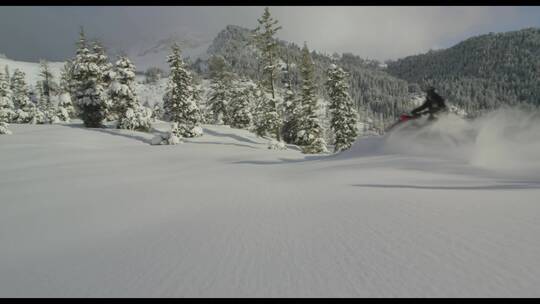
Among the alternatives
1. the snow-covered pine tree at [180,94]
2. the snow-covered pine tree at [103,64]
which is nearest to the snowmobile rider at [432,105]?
the snow-covered pine tree at [180,94]

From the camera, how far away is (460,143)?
867 centimetres

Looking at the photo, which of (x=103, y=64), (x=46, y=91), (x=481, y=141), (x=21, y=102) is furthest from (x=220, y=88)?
(x=481, y=141)

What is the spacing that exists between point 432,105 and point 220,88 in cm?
4625

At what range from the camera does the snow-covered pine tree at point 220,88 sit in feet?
170

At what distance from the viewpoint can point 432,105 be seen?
1127 centimetres

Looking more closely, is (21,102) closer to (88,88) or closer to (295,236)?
(88,88)

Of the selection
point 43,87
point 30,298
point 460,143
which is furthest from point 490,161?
point 43,87

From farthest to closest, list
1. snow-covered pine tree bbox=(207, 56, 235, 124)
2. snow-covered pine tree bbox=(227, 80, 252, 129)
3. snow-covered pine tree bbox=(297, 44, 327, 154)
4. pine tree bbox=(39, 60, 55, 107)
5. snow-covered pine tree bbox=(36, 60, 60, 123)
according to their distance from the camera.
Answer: pine tree bbox=(39, 60, 55, 107)
snow-covered pine tree bbox=(36, 60, 60, 123)
snow-covered pine tree bbox=(227, 80, 252, 129)
snow-covered pine tree bbox=(207, 56, 235, 124)
snow-covered pine tree bbox=(297, 44, 327, 154)

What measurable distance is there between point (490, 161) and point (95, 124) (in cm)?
3686

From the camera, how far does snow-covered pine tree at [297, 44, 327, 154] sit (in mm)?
35156

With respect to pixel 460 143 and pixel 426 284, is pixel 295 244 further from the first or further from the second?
pixel 460 143

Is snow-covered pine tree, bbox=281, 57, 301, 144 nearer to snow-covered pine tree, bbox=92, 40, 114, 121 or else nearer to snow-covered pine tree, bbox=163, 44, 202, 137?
snow-covered pine tree, bbox=163, 44, 202, 137

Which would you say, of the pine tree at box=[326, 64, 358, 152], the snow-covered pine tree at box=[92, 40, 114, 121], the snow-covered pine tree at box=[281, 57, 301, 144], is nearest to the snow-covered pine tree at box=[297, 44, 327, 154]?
the pine tree at box=[326, 64, 358, 152]

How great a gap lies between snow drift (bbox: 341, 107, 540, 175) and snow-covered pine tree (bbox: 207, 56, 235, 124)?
4320 centimetres
